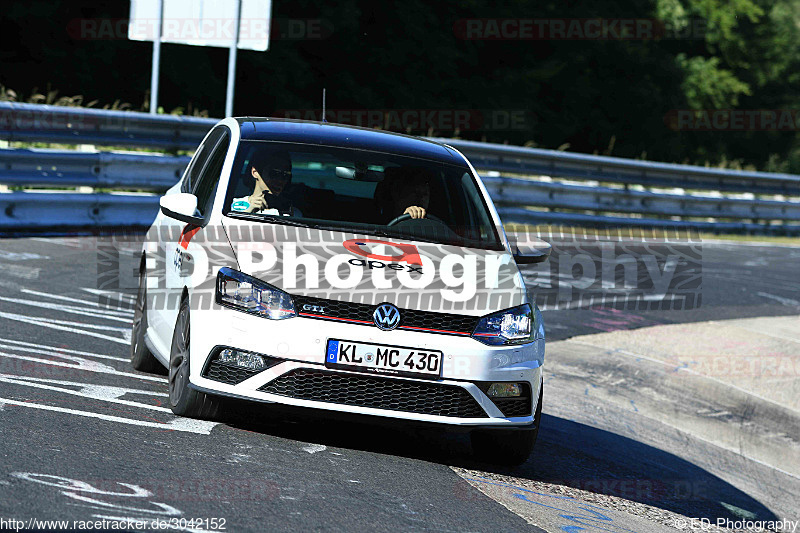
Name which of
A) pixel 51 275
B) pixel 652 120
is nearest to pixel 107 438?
pixel 51 275

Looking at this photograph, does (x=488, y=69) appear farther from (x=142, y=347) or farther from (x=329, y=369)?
(x=329, y=369)

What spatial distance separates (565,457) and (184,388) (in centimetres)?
233

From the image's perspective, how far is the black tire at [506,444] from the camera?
6.07 m

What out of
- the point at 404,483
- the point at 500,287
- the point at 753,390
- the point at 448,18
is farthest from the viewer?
the point at 448,18

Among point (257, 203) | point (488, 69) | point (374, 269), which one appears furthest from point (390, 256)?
point (488, 69)

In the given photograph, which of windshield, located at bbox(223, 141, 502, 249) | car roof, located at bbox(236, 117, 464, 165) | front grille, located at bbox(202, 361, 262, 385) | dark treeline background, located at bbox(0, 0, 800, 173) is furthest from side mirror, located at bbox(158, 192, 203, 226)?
dark treeline background, located at bbox(0, 0, 800, 173)

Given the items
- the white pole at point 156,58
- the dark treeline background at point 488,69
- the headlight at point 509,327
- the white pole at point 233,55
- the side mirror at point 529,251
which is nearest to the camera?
the headlight at point 509,327

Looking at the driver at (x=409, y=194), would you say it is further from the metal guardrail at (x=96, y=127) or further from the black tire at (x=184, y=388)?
the metal guardrail at (x=96, y=127)

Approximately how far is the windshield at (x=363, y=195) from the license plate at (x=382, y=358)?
102 cm

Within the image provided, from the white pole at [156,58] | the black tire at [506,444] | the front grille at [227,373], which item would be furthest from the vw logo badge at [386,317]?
the white pole at [156,58]

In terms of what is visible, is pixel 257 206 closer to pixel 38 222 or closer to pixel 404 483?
pixel 404 483

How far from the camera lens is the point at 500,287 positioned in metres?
5.98

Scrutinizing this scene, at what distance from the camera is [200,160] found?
7562 millimetres

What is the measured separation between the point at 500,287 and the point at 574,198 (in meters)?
13.2
